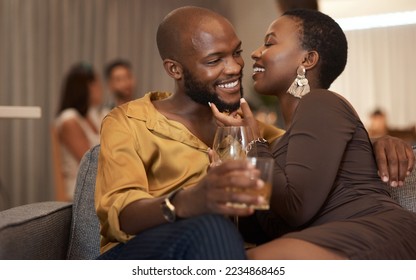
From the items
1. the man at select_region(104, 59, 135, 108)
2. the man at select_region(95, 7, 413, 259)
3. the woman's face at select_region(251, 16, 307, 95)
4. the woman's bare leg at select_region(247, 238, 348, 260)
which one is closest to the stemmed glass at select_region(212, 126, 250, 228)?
the man at select_region(95, 7, 413, 259)

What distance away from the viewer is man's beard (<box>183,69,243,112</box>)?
1.69 m

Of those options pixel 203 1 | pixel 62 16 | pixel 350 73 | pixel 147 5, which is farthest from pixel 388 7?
pixel 350 73

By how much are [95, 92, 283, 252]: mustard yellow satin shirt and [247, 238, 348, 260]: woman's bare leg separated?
32cm

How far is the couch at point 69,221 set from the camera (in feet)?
5.21

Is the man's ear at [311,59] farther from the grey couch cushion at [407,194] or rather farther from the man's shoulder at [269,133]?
the grey couch cushion at [407,194]

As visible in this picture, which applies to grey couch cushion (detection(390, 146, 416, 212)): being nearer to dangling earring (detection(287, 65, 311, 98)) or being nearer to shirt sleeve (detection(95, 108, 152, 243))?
dangling earring (detection(287, 65, 311, 98))

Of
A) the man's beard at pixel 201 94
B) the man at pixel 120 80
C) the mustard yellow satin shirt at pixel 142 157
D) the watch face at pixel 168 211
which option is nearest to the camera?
the watch face at pixel 168 211

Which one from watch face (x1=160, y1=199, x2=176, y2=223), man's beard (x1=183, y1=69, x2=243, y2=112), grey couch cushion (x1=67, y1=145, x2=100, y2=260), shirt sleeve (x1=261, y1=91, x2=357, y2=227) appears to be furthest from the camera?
grey couch cushion (x1=67, y1=145, x2=100, y2=260)

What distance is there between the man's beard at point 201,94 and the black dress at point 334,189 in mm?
198

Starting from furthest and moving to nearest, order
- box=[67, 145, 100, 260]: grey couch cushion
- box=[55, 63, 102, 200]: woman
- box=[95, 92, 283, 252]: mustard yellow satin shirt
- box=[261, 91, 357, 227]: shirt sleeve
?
box=[55, 63, 102, 200]: woman → box=[67, 145, 100, 260]: grey couch cushion → box=[95, 92, 283, 252]: mustard yellow satin shirt → box=[261, 91, 357, 227]: shirt sleeve

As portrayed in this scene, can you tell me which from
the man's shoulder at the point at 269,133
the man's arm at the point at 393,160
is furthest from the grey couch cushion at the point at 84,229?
the man's arm at the point at 393,160

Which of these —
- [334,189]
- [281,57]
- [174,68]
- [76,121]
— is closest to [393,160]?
[334,189]

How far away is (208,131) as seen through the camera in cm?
177

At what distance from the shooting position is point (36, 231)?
1.60 meters
